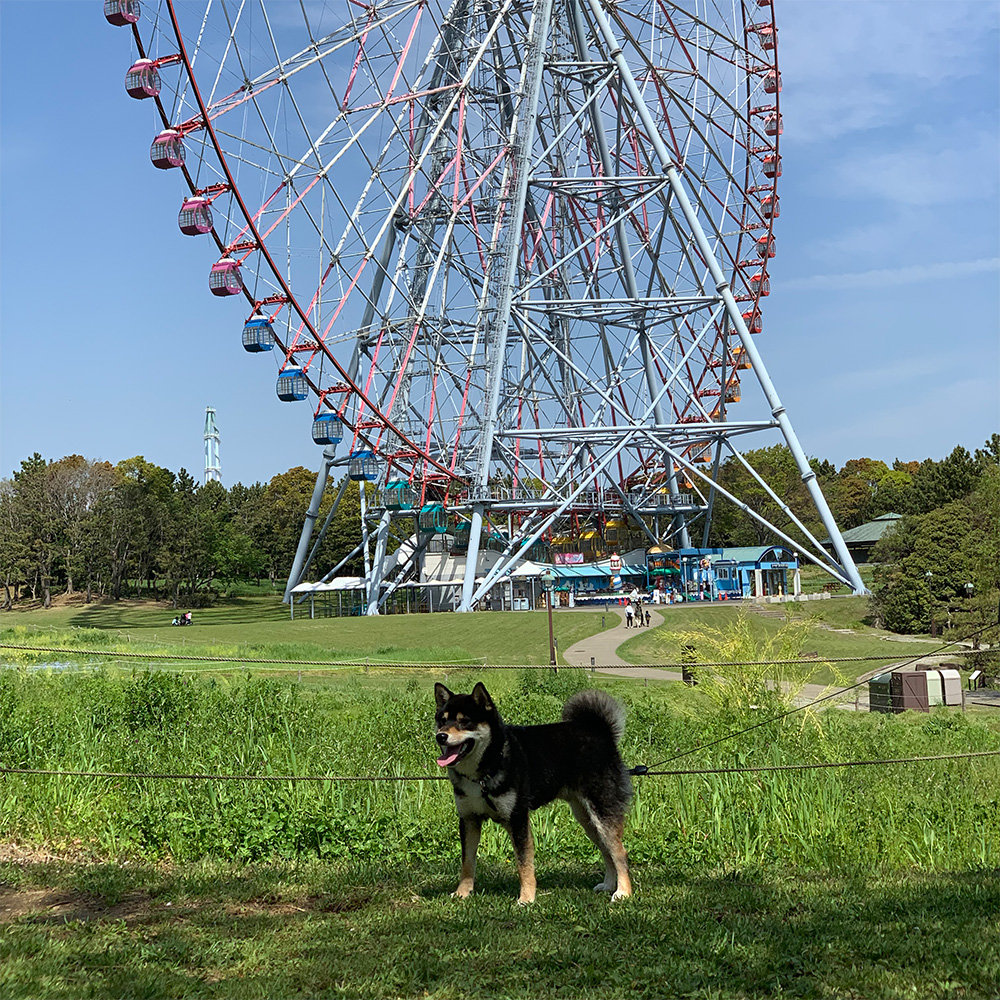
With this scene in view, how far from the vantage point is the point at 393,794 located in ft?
27.7

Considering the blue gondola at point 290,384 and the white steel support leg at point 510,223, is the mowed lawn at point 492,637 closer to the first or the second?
the white steel support leg at point 510,223

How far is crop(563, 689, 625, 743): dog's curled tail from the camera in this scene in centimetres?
573

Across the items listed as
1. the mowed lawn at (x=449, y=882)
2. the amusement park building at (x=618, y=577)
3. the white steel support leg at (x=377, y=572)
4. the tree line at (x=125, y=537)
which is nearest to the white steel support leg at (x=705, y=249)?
the amusement park building at (x=618, y=577)

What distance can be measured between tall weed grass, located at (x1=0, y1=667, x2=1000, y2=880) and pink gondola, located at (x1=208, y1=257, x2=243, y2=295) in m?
18.7

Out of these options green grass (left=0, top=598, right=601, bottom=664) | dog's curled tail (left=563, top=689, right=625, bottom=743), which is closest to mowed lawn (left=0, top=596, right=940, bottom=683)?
green grass (left=0, top=598, right=601, bottom=664)

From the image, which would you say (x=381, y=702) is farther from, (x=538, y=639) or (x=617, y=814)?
(x=538, y=639)

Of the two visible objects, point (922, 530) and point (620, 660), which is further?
point (922, 530)

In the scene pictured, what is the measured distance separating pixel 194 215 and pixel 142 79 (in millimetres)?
3855

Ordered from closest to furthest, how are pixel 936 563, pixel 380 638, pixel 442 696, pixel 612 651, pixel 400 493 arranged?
pixel 442 696 < pixel 612 651 < pixel 380 638 < pixel 936 563 < pixel 400 493

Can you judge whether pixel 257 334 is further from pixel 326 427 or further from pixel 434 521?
pixel 434 521

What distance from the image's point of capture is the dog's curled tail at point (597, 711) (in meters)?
5.73

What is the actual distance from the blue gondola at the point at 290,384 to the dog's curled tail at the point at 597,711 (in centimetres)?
3107

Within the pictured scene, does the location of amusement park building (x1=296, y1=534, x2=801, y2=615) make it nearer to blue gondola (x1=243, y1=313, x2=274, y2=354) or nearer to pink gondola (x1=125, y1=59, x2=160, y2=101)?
blue gondola (x1=243, y1=313, x2=274, y2=354)

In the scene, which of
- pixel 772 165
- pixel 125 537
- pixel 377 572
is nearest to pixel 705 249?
pixel 772 165
